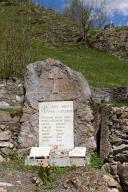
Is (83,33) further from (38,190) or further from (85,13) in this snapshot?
(38,190)

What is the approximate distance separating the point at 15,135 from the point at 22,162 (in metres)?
1.07

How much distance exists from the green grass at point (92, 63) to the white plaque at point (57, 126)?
1103 centimetres

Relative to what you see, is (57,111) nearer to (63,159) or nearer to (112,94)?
(63,159)

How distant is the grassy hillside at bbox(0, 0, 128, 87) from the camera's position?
24700 mm

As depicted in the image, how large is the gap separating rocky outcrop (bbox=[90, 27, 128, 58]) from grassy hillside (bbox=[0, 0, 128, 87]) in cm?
77

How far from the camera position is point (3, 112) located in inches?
602

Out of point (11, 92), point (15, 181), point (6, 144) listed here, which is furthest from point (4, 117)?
point (11, 92)

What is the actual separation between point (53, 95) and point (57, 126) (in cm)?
83

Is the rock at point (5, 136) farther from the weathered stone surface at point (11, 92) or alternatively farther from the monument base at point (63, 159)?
the weathered stone surface at point (11, 92)

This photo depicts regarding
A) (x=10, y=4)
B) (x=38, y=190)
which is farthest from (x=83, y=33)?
(x=38, y=190)

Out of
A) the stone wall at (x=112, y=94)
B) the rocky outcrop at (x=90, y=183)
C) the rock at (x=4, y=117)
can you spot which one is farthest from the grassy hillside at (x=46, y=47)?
the rocky outcrop at (x=90, y=183)

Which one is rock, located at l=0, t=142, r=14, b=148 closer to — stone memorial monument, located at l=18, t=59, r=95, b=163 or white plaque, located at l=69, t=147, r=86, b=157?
stone memorial monument, located at l=18, t=59, r=95, b=163

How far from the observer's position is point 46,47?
37344 mm

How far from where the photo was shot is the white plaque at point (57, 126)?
1459cm
